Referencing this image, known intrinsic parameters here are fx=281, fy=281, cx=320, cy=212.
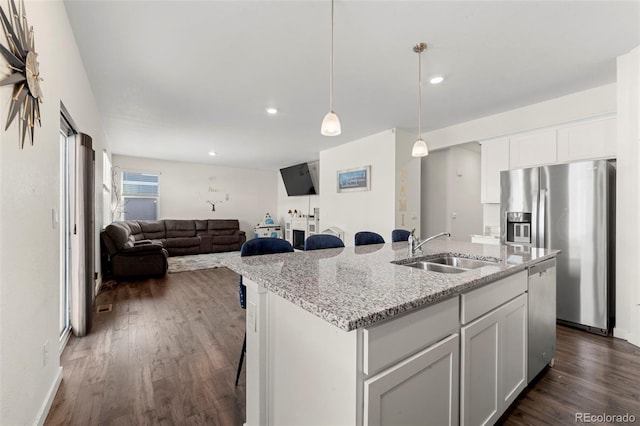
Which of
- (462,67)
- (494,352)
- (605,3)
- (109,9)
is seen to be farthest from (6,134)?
(605,3)

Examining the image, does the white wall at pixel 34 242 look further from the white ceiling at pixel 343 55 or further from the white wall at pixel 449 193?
the white wall at pixel 449 193

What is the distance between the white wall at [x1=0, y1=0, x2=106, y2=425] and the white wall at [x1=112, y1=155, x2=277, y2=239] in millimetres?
5967

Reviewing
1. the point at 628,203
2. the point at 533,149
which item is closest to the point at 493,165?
the point at 533,149

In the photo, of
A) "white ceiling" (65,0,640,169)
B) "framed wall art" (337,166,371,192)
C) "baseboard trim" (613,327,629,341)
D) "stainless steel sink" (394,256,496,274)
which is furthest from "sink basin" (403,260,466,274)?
"framed wall art" (337,166,371,192)

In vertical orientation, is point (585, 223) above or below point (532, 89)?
below

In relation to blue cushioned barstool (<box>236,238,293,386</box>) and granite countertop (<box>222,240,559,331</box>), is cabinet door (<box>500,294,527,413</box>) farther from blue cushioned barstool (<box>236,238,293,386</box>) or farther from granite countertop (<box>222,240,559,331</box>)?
blue cushioned barstool (<box>236,238,293,386</box>)

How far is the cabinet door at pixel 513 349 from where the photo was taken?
1576 mm

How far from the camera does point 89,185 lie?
107 inches

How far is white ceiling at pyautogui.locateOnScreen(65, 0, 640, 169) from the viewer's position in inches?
76.9

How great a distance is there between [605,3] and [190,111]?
420cm

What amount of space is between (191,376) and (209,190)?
7035mm

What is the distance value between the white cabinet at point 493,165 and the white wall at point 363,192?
1285mm

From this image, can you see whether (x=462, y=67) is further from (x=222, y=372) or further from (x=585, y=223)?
(x=222, y=372)

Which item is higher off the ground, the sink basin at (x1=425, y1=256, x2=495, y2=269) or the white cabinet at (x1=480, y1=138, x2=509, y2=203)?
→ the white cabinet at (x1=480, y1=138, x2=509, y2=203)
